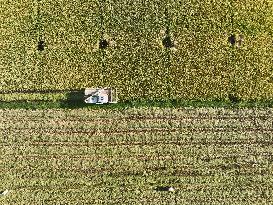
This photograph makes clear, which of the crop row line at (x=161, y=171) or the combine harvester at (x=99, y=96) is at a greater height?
the combine harvester at (x=99, y=96)

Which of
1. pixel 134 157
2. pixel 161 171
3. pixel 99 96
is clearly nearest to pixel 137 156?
pixel 134 157

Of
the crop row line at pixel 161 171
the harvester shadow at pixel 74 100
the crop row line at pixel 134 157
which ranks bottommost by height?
the crop row line at pixel 161 171

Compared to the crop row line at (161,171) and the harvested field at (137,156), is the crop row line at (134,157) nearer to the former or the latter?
the harvested field at (137,156)

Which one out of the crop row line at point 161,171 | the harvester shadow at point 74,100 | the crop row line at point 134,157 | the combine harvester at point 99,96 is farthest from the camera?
the harvester shadow at point 74,100

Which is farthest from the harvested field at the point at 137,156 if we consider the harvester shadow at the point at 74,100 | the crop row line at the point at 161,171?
the harvester shadow at the point at 74,100

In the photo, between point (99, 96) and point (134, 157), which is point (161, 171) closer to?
point (134, 157)

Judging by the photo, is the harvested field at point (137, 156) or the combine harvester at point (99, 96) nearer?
the harvested field at point (137, 156)

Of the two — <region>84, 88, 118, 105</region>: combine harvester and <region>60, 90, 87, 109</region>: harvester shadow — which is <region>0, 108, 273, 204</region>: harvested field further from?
<region>84, 88, 118, 105</region>: combine harvester

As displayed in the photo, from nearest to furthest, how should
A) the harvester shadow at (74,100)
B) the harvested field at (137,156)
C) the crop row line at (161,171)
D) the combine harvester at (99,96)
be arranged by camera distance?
the harvested field at (137,156), the crop row line at (161,171), the combine harvester at (99,96), the harvester shadow at (74,100)
